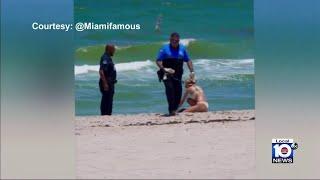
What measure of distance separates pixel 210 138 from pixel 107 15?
1.75 metres

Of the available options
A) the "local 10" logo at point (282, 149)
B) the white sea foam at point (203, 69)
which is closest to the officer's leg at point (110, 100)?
the white sea foam at point (203, 69)

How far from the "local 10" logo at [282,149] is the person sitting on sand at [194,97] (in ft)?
3.54

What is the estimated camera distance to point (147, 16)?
963cm

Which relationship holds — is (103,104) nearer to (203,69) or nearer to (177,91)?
(177,91)

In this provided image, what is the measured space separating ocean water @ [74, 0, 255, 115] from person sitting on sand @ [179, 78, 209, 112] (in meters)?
0.07

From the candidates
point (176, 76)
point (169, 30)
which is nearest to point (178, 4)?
point (169, 30)

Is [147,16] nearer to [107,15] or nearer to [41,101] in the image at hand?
[107,15]

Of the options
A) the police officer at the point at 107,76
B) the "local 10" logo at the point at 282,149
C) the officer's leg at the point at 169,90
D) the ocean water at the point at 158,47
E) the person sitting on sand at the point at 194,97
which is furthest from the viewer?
the officer's leg at the point at 169,90

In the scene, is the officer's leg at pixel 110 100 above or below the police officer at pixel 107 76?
below

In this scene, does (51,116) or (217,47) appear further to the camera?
(217,47)

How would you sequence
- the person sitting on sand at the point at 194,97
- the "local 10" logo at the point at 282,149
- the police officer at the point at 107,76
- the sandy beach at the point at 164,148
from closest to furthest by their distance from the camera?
the sandy beach at the point at 164,148 < the "local 10" logo at the point at 282,149 < the police officer at the point at 107,76 < the person sitting on sand at the point at 194,97

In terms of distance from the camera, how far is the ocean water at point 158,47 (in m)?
9.48

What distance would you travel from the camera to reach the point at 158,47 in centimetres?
997

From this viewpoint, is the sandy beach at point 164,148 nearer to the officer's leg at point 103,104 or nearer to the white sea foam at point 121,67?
the officer's leg at point 103,104
